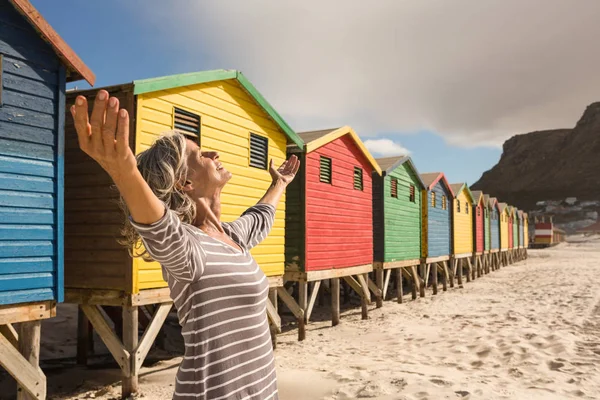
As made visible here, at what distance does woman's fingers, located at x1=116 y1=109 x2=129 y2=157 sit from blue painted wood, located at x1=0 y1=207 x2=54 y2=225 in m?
4.99

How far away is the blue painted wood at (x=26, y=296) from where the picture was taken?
550 cm

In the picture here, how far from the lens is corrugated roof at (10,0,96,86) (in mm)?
5797

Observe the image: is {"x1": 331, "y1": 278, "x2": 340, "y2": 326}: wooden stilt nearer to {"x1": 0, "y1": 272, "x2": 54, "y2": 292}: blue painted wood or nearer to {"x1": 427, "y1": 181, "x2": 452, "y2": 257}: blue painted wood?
{"x1": 427, "y1": 181, "x2": 452, "y2": 257}: blue painted wood

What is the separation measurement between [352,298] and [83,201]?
14.9 metres

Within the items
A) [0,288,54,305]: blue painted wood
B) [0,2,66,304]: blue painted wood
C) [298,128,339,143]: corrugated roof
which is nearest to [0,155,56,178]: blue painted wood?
[0,2,66,304]: blue painted wood

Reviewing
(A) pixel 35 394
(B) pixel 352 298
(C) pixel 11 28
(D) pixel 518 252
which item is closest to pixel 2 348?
(A) pixel 35 394

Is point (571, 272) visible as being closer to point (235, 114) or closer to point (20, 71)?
point (235, 114)

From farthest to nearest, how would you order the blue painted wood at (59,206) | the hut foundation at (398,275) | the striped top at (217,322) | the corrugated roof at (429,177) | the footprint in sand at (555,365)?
the corrugated roof at (429,177) → the hut foundation at (398,275) → the footprint in sand at (555,365) → the blue painted wood at (59,206) → the striped top at (217,322)

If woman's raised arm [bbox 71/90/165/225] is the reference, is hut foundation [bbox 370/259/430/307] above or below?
below

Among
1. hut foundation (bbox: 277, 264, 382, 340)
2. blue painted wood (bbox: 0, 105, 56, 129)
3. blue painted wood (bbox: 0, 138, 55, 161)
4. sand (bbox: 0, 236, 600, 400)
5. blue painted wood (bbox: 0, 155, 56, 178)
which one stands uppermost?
blue painted wood (bbox: 0, 105, 56, 129)

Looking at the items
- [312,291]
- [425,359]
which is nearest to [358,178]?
[312,291]

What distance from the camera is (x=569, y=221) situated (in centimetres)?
10456

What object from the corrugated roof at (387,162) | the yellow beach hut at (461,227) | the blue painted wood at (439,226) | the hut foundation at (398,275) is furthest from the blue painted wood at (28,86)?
the yellow beach hut at (461,227)

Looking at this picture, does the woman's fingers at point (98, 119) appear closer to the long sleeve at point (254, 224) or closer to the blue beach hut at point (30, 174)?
the long sleeve at point (254, 224)
